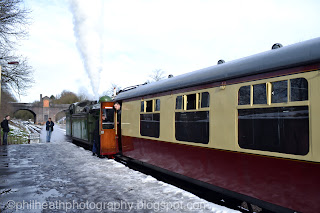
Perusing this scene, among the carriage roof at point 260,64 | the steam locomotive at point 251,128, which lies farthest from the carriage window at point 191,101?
the carriage roof at point 260,64

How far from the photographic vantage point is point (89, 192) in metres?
6.21

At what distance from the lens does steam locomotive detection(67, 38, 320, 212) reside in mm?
3583

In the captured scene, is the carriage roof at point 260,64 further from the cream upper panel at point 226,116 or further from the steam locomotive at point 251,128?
the cream upper panel at point 226,116

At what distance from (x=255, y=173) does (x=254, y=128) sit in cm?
72

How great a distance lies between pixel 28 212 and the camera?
4.93m

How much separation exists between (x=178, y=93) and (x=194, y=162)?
1.70 meters

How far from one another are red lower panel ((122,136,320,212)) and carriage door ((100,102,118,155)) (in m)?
4.88

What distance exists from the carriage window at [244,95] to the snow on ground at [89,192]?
1.93 m

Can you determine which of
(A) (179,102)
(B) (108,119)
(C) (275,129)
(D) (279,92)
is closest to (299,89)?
(D) (279,92)

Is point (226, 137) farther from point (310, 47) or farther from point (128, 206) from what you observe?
point (128, 206)

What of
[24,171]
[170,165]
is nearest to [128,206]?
[170,165]

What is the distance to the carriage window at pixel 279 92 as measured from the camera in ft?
12.8

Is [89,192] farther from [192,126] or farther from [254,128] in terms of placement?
[254,128]

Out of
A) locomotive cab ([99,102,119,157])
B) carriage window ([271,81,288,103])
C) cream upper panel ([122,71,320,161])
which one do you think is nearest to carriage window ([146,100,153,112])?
cream upper panel ([122,71,320,161])
